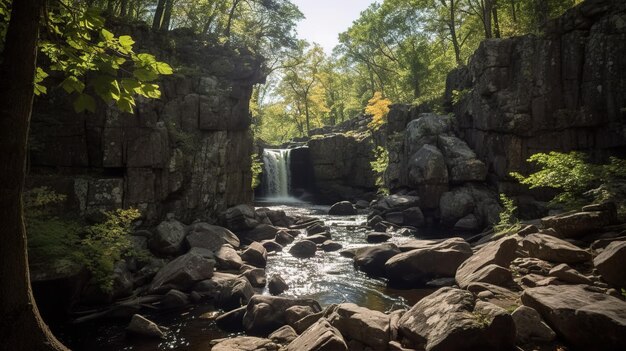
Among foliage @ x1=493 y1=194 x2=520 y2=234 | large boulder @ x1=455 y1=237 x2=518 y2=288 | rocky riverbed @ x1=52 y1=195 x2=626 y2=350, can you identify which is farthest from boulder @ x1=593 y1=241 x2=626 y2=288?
foliage @ x1=493 y1=194 x2=520 y2=234

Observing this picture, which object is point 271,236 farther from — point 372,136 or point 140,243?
point 372,136

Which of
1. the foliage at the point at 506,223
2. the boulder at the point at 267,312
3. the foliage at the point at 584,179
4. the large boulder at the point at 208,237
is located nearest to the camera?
the boulder at the point at 267,312

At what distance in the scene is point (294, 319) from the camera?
29.4 feet

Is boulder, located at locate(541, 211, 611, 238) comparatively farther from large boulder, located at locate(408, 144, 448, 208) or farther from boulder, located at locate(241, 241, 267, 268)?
large boulder, located at locate(408, 144, 448, 208)

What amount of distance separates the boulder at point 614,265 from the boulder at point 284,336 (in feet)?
21.1

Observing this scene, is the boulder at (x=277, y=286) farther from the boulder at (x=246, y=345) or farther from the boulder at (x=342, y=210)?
the boulder at (x=342, y=210)

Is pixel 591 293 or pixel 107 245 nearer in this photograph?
pixel 591 293

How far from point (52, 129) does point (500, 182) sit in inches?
974

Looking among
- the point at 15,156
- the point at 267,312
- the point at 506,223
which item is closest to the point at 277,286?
the point at 267,312

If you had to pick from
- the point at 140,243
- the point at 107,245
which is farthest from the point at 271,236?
the point at 107,245

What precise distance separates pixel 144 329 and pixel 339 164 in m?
31.0

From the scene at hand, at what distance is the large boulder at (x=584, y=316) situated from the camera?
503 centimetres

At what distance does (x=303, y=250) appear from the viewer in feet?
55.6

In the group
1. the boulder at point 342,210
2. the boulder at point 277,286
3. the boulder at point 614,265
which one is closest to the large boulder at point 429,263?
the boulder at point 277,286
